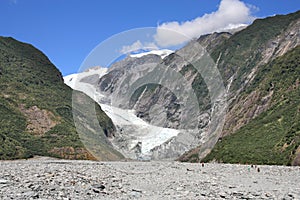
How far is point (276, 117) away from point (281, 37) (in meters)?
58.9

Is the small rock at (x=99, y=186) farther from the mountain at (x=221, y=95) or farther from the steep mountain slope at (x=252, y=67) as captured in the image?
the steep mountain slope at (x=252, y=67)

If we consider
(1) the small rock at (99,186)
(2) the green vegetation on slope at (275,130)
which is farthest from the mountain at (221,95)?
(1) the small rock at (99,186)

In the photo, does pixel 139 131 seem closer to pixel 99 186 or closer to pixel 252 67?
pixel 99 186

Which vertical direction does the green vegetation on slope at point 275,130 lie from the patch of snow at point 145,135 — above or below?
above

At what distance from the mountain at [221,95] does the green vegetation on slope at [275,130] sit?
0.15 metres

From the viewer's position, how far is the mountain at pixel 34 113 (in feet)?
209

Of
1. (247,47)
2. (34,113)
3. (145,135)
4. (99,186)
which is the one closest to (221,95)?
(145,135)

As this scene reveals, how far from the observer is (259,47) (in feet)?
404

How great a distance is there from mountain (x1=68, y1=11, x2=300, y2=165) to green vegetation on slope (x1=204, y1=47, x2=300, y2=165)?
0.15 m

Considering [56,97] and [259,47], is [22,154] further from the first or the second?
[259,47]

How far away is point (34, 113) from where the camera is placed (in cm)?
7675

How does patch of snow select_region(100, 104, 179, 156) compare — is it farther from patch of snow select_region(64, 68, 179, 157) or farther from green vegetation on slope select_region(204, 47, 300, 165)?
green vegetation on slope select_region(204, 47, 300, 165)

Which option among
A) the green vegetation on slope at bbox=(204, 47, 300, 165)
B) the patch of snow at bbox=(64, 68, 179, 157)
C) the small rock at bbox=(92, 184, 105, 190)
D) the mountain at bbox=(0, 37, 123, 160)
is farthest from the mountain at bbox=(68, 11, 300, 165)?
the mountain at bbox=(0, 37, 123, 160)

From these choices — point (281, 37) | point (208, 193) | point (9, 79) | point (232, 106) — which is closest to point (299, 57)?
point (232, 106)
